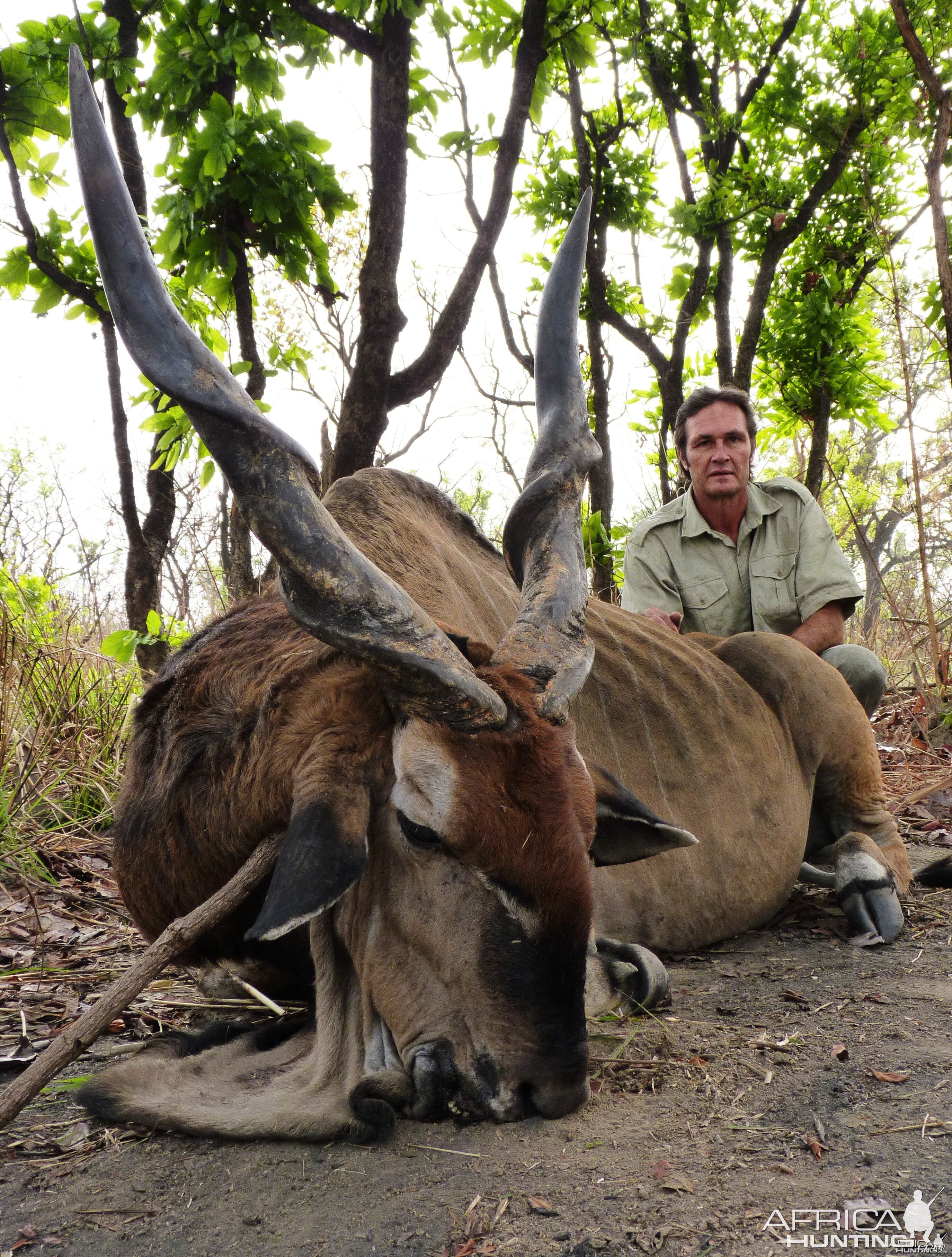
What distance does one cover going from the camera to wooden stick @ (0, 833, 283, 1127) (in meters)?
2.12

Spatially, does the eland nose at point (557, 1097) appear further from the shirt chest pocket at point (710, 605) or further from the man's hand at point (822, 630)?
the shirt chest pocket at point (710, 605)

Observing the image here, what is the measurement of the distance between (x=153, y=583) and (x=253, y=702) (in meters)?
4.31

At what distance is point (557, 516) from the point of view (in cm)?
307

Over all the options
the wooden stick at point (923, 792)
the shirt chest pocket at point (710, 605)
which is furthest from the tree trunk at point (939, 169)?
the wooden stick at point (923, 792)

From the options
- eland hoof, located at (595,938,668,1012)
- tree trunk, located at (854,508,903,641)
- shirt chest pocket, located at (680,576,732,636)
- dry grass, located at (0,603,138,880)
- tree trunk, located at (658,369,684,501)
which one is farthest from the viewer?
tree trunk, located at (854,508,903,641)

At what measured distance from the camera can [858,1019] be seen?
292cm

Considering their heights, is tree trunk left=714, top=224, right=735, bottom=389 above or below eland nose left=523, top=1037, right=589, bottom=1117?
above

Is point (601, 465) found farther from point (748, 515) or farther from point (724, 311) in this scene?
point (748, 515)

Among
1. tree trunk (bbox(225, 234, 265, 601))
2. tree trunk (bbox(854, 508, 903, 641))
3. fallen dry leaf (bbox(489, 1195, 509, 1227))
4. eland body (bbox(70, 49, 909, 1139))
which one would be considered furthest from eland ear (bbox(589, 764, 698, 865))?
tree trunk (bbox(854, 508, 903, 641))

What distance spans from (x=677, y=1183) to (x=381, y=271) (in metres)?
5.32

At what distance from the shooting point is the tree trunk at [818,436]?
346 inches

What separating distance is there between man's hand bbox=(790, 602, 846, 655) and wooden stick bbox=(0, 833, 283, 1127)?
373cm

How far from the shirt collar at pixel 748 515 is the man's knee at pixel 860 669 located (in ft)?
3.22

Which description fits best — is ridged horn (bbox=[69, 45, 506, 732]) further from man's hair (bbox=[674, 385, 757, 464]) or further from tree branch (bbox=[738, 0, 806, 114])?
tree branch (bbox=[738, 0, 806, 114])
